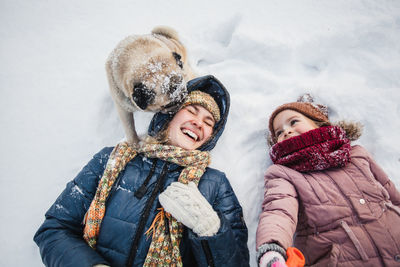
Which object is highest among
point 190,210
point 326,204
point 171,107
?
point 171,107

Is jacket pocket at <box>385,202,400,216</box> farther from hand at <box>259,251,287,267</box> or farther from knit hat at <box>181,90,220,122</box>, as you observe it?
knit hat at <box>181,90,220,122</box>

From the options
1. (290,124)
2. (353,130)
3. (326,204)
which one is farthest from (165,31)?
(326,204)

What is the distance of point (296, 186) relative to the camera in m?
1.77

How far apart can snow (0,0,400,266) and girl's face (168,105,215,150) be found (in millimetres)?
526

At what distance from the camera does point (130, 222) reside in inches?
58.8

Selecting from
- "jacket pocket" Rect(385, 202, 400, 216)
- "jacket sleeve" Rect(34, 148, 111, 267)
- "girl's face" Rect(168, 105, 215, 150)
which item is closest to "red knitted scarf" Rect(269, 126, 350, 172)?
"jacket pocket" Rect(385, 202, 400, 216)

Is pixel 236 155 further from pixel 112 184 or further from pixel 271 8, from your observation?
pixel 271 8

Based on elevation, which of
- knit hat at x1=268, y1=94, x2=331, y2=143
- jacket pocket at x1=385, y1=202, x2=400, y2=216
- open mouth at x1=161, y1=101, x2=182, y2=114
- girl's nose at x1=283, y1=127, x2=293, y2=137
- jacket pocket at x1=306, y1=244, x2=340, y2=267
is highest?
open mouth at x1=161, y1=101, x2=182, y2=114

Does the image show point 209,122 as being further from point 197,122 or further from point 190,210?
point 190,210

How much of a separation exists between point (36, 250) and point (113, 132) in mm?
1455

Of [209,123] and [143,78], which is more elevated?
[143,78]

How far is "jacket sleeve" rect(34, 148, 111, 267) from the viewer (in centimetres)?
136

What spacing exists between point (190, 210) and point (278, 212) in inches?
28.6

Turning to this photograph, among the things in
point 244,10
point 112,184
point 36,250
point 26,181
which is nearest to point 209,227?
point 112,184
